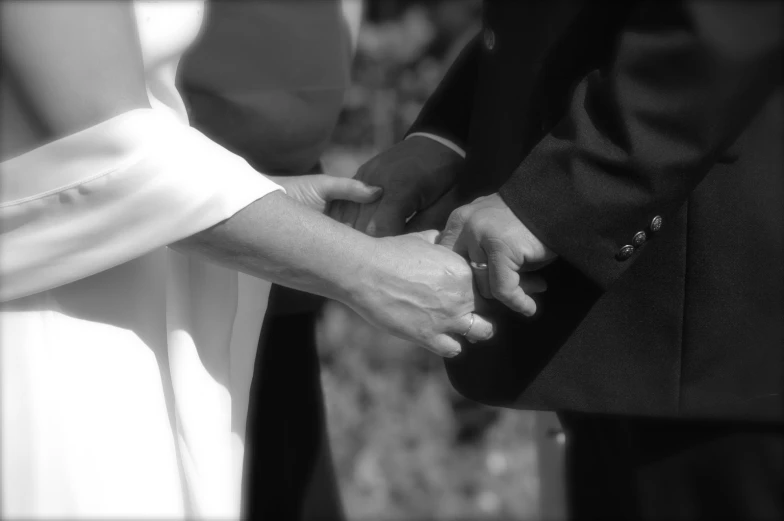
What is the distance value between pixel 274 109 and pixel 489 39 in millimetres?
387

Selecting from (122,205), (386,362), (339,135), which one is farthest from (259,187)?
(339,135)

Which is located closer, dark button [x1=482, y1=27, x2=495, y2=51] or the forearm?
the forearm

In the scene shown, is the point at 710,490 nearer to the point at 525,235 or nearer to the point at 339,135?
the point at 525,235

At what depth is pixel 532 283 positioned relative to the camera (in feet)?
4.01

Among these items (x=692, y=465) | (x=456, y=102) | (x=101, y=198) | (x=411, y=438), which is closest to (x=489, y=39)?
(x=456, y=102)

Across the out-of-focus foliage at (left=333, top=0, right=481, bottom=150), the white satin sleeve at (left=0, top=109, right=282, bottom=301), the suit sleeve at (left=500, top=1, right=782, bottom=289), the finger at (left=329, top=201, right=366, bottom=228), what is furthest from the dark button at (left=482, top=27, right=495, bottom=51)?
the out-of-focus foliage at (left=333, top=0, right=481, bottom=150)

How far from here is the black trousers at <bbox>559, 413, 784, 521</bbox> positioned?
1.42 meters

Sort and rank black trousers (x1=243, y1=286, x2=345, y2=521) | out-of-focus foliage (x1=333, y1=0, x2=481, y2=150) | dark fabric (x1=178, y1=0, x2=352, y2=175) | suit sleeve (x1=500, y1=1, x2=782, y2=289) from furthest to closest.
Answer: out-of-focus foliage (x1=333, y1=0, x2=481, y2=150)
black trousers (x1=243, y1=286, x2=345, y2=521)
dark fabric (x1=178, y1=0, x2=352, y2=175)
suit sleeve (x1=500, y1=1, x2=782, y2=289)

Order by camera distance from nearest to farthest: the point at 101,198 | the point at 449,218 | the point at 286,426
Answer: the point at 101,198, the point at 449,218, the point at 286,426

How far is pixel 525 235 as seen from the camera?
1.14 m

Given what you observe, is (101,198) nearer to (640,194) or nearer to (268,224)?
(268,224)

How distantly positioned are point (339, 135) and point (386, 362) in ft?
3.38

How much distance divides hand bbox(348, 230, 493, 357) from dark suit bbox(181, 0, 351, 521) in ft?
1.12

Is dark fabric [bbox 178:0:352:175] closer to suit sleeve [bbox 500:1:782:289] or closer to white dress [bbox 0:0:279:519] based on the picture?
white dress [bbox 0:0:279:519]
